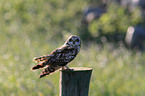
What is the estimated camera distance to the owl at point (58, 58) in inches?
116

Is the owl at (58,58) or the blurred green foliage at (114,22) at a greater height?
the blurred green foliage at (114,22)

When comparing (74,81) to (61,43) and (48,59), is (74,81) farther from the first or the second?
(61,43)

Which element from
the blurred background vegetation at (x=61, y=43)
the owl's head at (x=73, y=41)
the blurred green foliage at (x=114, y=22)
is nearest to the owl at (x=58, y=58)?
the owl's head at (x=73, y=41)

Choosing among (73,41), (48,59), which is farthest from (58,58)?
(73,41)

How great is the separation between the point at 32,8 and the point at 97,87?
23.1ft

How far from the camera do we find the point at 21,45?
744cm

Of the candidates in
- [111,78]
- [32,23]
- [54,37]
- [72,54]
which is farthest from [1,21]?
[72,54]

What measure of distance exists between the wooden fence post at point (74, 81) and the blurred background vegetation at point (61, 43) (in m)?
1.20

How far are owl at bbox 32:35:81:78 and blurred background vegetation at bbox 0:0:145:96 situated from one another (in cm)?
117

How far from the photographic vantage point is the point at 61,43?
8266 mm

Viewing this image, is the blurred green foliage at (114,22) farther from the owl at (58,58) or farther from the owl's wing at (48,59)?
the owl's wing at (48,59)

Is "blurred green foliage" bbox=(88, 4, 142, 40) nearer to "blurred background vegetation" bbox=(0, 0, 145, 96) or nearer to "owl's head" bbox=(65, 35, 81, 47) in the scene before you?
"blurred background vegetation" bbox=(0, 0, 145, 96)

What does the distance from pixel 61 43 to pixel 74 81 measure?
5.40 m

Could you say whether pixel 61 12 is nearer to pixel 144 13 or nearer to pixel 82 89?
pixel 144 13
